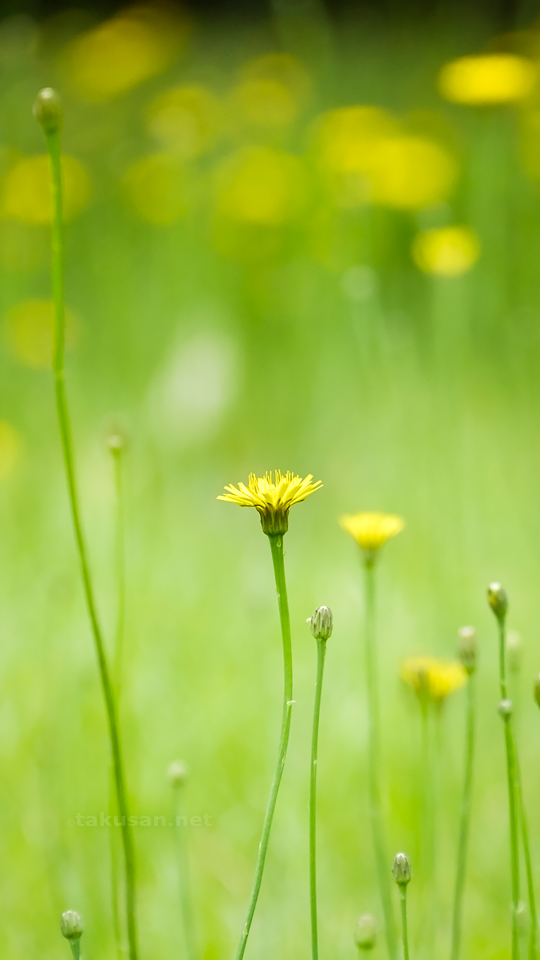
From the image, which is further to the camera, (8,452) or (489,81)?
(489,81)

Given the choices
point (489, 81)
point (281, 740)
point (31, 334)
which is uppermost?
point (489, 81)

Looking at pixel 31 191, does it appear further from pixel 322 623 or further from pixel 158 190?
pixel 322 623

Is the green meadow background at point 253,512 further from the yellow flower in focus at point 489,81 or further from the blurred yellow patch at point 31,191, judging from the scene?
the yellow flower in focus at point 489,81

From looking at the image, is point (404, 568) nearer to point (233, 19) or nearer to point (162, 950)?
point (162, 950)

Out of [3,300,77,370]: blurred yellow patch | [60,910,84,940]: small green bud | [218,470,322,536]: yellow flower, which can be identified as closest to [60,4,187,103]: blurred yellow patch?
[3,300,77,370]: blurred yellow patch

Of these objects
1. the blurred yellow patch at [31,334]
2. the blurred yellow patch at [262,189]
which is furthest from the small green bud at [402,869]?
the blurred yellow patch at [262,189]

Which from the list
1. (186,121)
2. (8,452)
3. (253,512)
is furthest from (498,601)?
(186,121)

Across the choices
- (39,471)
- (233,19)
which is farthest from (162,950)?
(233,19)
